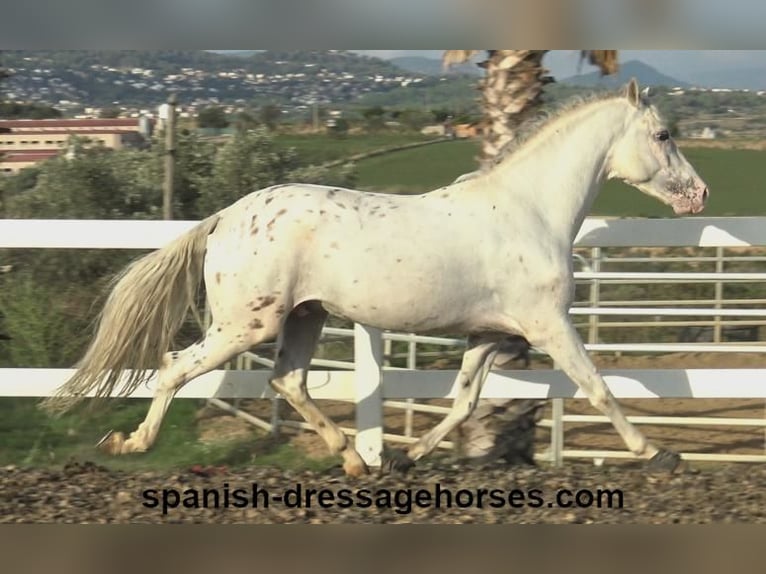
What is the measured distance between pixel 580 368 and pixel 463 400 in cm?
57

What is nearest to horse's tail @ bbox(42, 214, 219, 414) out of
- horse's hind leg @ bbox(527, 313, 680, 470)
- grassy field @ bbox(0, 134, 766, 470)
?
grassy field @ bbox(0, 134, 766, 470)

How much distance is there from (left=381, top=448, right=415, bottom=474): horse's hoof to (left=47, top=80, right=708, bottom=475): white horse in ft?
0.07

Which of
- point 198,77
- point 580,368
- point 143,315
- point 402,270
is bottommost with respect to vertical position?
point 198,77

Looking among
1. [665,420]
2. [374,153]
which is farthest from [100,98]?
[665,420]

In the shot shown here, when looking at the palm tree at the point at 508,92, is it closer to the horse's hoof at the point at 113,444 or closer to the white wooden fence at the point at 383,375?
the white wooden fence at the point at 383,375

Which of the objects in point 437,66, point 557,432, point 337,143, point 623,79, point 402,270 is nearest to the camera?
point 402,270

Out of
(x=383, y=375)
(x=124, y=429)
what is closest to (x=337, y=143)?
(x=124, y=429)

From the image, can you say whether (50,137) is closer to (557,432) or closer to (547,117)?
(557,432)

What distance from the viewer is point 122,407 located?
9.02m

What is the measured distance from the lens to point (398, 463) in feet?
16.3

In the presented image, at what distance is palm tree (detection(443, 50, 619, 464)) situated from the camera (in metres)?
6.11

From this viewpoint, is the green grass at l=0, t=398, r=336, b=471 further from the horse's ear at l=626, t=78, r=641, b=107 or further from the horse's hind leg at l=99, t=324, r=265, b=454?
the horse's ear at l=626, t=78, r=641, b=107
